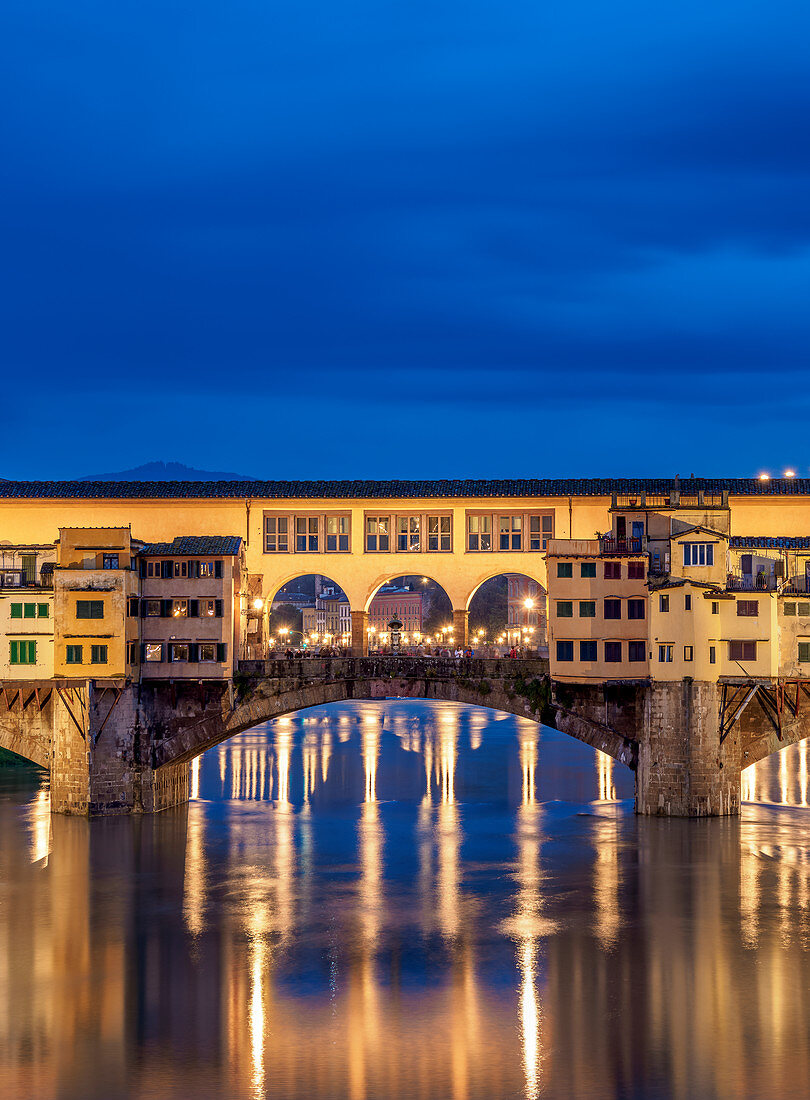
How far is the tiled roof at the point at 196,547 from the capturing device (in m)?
62.8

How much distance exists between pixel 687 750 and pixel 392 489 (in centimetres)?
2261

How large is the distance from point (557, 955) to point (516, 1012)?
17.1ft

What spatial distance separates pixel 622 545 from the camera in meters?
61.3

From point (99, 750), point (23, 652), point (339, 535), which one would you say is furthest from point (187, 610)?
point (339, 535)

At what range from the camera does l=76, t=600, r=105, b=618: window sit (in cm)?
6147

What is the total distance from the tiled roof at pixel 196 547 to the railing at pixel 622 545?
16318mm

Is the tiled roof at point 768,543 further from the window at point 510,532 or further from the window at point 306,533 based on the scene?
the window at point 306,533

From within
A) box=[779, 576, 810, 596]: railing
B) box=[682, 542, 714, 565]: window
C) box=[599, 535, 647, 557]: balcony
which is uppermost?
box=[599, 535, 647, 557]: balcony

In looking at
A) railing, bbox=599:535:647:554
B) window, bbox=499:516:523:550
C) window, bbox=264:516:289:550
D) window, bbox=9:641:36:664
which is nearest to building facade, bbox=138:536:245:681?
window, bbox=9:641:36:664

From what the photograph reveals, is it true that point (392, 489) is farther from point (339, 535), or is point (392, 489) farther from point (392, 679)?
point (392, 679)

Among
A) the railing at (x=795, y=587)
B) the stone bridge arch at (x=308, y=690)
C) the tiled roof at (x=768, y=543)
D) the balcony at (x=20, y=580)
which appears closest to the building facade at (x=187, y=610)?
the stone bridge arch at (x=308, y=690)

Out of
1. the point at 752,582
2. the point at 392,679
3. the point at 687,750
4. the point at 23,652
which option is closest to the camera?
the point at 687,750

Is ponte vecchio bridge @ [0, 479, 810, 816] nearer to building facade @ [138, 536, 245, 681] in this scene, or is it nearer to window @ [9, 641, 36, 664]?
building facade @ [138, 536, 245, 681]

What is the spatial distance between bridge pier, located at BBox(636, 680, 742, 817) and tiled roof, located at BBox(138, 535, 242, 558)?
64.0ft
